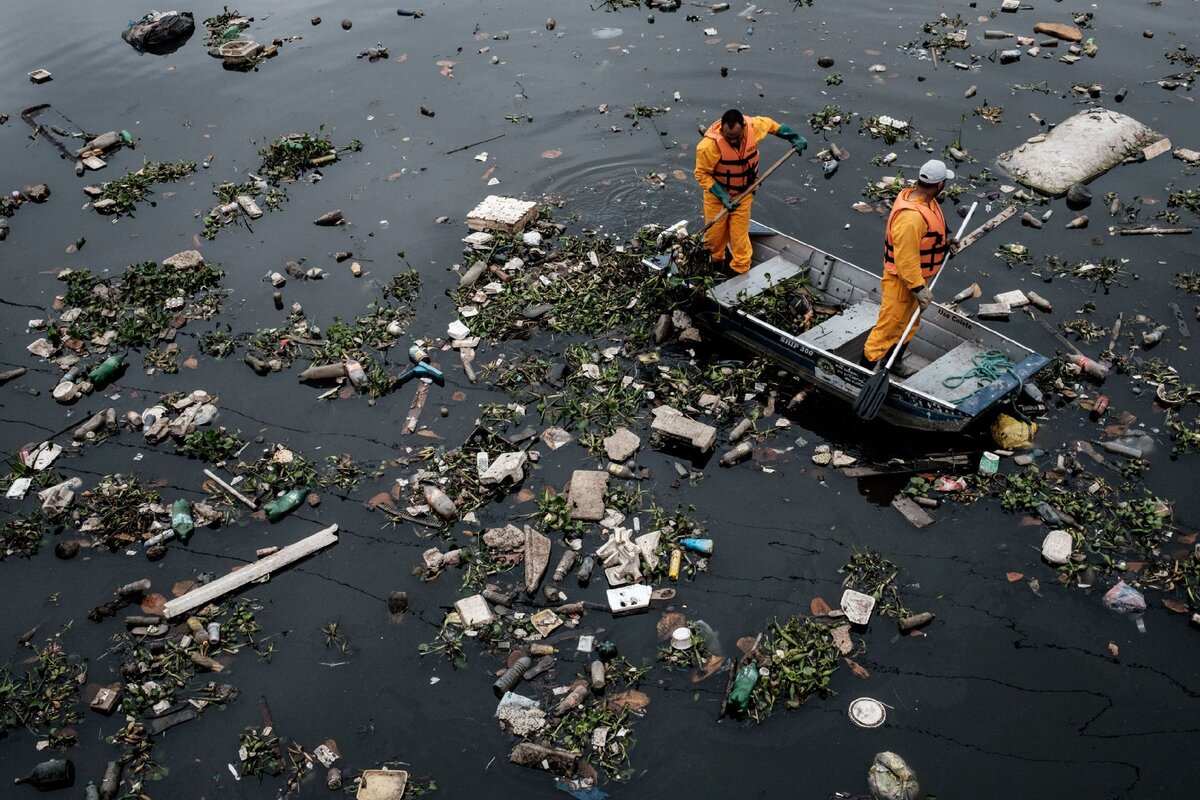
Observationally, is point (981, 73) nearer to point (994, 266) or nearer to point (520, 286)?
point (994, 266)

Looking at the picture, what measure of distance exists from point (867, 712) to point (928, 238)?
458cm

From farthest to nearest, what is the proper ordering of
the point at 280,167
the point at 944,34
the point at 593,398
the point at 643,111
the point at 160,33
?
the point at 160,33 < the point at 944,34 < the point at 643,111 < the point at 280,167 < the point at 593,398

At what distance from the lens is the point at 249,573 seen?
26.7 ft

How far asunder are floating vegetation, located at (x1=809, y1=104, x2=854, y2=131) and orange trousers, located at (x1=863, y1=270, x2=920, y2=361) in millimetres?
6009

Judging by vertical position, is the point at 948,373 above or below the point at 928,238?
below

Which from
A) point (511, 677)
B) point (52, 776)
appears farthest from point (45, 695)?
point (511, 677)

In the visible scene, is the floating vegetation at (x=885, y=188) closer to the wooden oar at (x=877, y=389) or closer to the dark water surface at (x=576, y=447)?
the dark water surface at (x=576, y=447)

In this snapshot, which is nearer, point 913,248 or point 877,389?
point 913,248

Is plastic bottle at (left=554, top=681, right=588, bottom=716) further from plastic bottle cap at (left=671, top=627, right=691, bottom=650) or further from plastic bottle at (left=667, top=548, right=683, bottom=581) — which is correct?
plastic bottle at (left=667, top=548, right=683, bottom=581)

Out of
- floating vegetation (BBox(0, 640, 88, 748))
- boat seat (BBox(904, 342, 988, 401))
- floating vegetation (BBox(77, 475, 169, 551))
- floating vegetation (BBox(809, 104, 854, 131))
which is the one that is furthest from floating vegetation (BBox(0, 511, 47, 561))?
floating vegetation (BBox(809, 104, 854, 131))

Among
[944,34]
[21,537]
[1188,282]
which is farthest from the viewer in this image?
[944,34]

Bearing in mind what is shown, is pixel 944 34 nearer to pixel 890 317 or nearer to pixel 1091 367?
pixel 1091 367

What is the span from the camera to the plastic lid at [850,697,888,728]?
A: 6.68m

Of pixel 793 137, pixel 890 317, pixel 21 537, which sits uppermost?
pixel 793 137
